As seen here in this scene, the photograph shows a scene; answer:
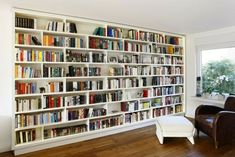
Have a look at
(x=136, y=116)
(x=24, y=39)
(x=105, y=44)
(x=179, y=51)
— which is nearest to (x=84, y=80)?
(x=105, y=44)

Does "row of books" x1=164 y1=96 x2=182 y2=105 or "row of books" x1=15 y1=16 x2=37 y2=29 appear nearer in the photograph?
"row of books" x1=15 y1=16 x2=37 y2=29

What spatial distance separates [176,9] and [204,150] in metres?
2.37

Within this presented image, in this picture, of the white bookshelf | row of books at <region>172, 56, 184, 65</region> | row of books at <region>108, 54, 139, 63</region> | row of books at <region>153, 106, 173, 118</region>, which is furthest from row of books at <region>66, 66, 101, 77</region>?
row of books at <region>172, 56, 184, 65</region>

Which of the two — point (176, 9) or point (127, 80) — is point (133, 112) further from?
point (176, 9)

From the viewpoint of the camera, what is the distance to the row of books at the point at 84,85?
3.14 metres

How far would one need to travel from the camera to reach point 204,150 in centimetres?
282

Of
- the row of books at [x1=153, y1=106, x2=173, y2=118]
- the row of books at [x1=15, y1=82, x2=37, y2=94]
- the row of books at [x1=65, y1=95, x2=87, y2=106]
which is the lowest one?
the row of books at [x1=153, y1=106, x2=173, y2=118]

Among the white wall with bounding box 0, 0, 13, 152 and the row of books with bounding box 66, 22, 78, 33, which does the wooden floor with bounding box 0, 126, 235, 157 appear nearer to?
the white wall with bounding box 0, 0, 13, 152

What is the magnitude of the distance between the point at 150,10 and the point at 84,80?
1.78 metres

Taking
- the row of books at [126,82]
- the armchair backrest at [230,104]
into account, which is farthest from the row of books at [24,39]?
the armchair backrest at [230,104]

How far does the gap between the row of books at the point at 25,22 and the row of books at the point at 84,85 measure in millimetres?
1134

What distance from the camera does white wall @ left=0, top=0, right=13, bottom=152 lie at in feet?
9.07

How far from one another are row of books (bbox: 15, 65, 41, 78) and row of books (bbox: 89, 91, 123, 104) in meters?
1.05

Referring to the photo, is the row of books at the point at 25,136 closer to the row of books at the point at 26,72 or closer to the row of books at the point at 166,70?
the row of books at the point at 26,72
